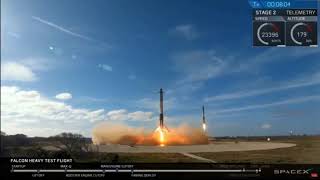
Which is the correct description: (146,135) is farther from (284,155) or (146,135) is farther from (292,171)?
(292,171)

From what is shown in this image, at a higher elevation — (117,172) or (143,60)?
(143,60)

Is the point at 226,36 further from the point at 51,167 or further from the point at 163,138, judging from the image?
the point at 51,167

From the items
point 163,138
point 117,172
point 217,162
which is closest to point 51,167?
point 117,172

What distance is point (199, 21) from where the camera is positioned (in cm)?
673

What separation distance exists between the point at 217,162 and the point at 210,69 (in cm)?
93

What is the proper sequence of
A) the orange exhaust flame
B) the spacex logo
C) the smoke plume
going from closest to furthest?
the spacex logo
the orange exhaust flame
the smoke plume

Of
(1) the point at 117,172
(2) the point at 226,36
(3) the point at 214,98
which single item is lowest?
(1) the point at 117,172

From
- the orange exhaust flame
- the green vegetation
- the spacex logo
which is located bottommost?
the spacex logo
